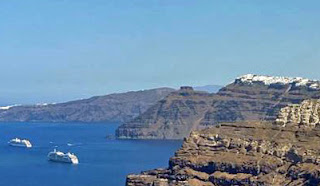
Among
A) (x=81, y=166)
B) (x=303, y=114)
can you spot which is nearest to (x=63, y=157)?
(x=81, y=166)

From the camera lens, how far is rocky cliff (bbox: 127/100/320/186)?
99.0 metres

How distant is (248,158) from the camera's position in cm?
10356

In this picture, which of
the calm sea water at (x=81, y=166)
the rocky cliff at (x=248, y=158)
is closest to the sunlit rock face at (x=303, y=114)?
the rocky cliff at (x=248, y=158)

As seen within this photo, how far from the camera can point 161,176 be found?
104562 millimetres

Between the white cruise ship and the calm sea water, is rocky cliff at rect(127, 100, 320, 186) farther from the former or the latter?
the white cruise ship

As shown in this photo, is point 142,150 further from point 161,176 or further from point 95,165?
point 161,176

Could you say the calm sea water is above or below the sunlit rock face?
below

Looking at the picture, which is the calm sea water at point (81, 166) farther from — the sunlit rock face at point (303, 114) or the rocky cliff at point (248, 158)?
the sunlit rock face at point (303, 114)

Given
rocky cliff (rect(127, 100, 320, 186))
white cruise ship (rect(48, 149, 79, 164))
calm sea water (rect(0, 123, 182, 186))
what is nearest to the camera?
rocky cliff (rect(127, 100, 320, 186))

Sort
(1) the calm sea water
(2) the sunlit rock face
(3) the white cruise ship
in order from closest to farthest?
(2) the sunlit rock face
(1) the calm sea water
(3) the white cruise ship

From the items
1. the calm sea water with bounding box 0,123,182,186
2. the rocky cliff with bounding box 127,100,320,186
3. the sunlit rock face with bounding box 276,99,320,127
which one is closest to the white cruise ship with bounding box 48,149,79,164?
the calm sea water with bounding box 0,123,182,186

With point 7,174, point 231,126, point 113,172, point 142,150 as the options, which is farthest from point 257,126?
point 142,150

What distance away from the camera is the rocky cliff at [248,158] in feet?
325

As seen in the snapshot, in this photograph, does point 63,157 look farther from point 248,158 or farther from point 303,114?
point 248,158
